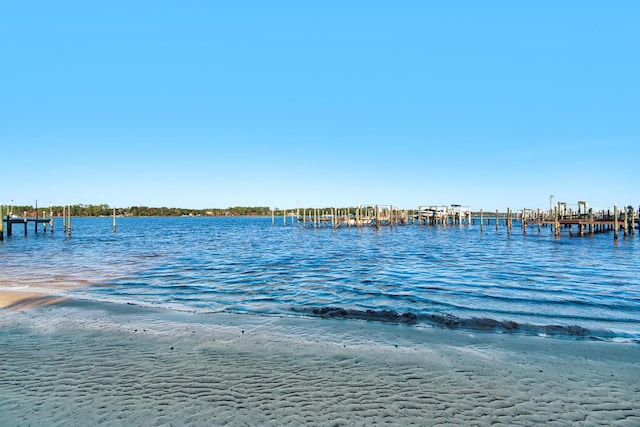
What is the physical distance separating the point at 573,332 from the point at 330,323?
541 cm

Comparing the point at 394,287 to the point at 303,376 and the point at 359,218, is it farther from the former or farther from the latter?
the point at 359,218

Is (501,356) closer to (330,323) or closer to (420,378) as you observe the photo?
(420,378)

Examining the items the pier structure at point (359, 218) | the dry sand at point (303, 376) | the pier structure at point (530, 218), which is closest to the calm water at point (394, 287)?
the dry sand at point (303, 376)

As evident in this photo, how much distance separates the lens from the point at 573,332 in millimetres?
8625

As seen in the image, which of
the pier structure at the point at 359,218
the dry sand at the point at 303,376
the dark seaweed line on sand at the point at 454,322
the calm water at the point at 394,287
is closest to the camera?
the dry sand at the point at 303,376

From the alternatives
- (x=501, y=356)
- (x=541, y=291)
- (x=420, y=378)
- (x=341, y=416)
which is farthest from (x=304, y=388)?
(x=541, y=291)

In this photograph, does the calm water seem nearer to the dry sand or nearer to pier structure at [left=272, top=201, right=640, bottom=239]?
the dry sand

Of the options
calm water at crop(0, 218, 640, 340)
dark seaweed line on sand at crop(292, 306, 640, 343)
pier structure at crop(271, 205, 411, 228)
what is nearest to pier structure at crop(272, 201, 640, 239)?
pier structure at crop(271, 205, 411, 228)

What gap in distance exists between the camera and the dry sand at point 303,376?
4660 millimetres

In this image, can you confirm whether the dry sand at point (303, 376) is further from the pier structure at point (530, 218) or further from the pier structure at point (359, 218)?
the pier structure at point (359, 218)

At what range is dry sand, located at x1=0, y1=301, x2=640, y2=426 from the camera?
4660mm

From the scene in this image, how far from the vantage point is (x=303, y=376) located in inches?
231

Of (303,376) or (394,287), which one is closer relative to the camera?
(303,376)

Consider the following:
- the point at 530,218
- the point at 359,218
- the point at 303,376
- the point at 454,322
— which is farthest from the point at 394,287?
the point at 530,218
